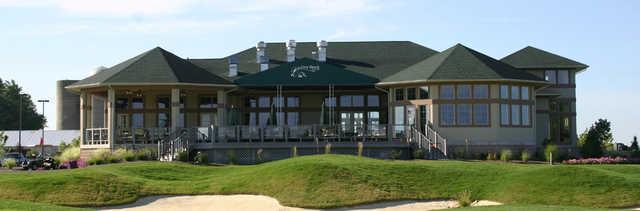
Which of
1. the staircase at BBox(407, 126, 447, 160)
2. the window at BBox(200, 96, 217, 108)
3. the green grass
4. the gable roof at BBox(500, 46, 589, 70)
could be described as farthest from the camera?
the gable roof at BBox(500, 46, 589, 70)

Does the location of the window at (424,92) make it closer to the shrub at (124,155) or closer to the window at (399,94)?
the window at (399,94)

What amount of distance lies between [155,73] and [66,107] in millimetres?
46509

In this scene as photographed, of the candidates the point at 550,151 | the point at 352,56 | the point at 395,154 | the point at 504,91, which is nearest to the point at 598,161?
the point at 550,151

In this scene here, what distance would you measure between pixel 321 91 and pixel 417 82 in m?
8.04

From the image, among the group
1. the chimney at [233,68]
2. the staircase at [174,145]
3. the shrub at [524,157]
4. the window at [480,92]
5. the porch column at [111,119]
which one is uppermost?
the chimney at [233,68]

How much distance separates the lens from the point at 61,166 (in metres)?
42.5

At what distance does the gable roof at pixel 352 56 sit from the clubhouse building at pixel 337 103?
12 cm

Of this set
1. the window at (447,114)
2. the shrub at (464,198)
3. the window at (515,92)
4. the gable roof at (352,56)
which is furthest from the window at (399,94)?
the shrub at (464,198)

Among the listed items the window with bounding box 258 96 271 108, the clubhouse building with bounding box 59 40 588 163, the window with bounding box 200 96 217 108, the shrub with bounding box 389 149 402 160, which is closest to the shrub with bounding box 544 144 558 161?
the clubhouse building with bounding box 59 40 588 163

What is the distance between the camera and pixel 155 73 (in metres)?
47.5

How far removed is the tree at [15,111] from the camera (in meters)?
112

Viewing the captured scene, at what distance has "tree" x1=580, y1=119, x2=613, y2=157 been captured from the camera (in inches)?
1907

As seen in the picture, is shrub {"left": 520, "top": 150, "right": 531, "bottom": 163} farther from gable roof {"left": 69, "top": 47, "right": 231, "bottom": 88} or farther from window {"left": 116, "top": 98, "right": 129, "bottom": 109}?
window {"left": 116, "top": 98, "right": 129, "bottom": 109}

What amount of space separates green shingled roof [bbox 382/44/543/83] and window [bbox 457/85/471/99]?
2.38 ft
